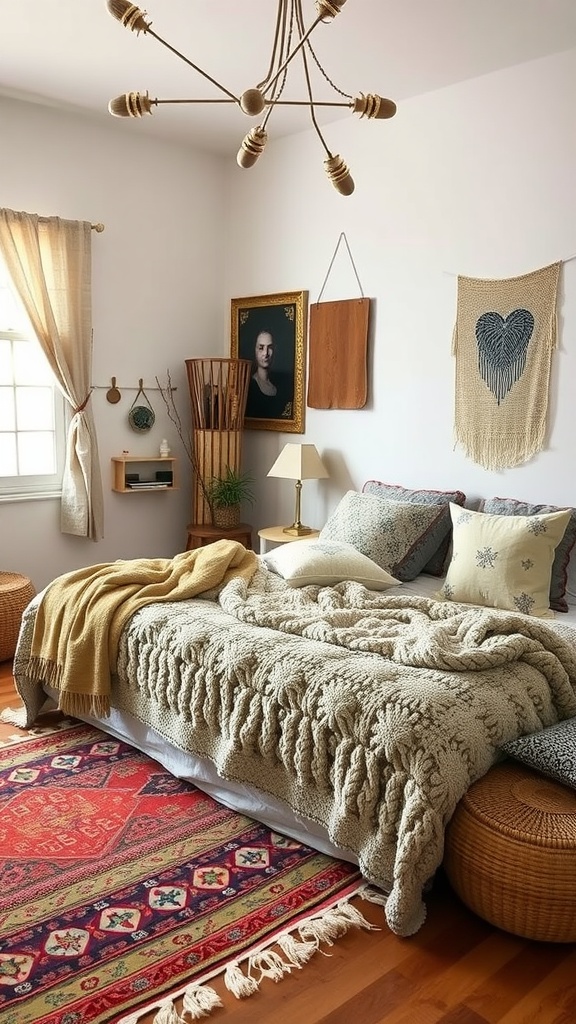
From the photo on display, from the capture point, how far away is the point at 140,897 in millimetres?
2154

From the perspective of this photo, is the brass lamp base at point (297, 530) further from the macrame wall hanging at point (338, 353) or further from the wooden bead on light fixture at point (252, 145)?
the wooden bead on light fixture at point (252, 145)

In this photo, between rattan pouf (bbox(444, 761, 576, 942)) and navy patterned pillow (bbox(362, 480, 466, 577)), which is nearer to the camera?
rattan pouf (bbox(444, 761, 576, 942))

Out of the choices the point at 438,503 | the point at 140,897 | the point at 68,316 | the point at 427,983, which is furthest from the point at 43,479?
the point at 427,983

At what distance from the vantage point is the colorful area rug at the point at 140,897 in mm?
1840

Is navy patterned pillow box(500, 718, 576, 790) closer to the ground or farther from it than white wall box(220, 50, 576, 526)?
closer to the ground

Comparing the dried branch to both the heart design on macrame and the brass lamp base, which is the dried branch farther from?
the heart design on macrame

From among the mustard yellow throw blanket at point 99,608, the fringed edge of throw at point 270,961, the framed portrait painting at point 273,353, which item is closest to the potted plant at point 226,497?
the framed portrait painting at point 273,353

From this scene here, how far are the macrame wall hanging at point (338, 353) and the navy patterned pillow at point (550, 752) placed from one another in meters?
2.48

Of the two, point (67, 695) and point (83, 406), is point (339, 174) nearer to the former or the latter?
point (67, 695)

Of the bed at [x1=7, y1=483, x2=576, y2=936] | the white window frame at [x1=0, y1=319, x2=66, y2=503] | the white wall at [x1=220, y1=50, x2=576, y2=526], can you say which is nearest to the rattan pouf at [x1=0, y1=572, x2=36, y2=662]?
the white window frame at [x1=0, y1=319, x2=66, y2=503]

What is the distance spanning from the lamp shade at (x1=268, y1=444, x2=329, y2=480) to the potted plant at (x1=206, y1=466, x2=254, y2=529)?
406mm

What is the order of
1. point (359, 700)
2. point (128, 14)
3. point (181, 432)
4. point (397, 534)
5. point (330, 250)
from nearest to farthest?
point (128, 14)
point (359, 700)
point (397, 534)
point (330, 250)
point (181, 432)

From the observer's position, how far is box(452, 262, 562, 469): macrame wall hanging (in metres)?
3.52

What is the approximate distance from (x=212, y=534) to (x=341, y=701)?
262 cm
